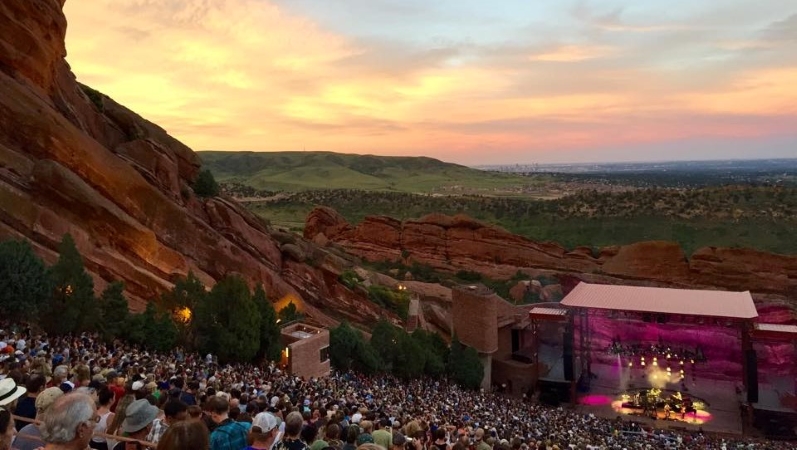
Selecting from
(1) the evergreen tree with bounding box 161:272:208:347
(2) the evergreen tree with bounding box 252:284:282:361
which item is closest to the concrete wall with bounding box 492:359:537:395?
(2) the evergreen tree with bounding box 252:284:282:361

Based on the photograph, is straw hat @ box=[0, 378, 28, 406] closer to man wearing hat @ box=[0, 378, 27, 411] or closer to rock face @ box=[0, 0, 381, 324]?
man wearing hat @ box=[0, 378, 27, 411]

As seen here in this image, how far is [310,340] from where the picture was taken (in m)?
28.5

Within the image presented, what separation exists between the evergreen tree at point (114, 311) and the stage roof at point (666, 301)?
27864 mm

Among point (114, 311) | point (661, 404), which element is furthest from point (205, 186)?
point (661, 404)

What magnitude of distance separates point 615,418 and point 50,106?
1467 inches

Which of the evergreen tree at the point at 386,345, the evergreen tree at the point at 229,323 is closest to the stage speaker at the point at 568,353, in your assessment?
the evergreen tree at the point at 386,345

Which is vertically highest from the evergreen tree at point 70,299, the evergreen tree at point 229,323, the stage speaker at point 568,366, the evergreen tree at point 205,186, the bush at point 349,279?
the evergreen tree at point 205,186

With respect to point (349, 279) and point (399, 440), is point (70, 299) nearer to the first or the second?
point (399, 440)

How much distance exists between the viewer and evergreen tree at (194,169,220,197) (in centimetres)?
4131

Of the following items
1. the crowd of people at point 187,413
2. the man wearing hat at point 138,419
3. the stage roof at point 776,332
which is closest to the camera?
the crowd of people at point 187,413

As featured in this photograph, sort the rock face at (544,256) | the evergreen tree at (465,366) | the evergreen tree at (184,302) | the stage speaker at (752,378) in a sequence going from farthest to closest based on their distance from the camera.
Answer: the rock face at (544,256), the evergreen tree at (465,366), the stage speaker at (752,378), the evergreen tree at (184,302)

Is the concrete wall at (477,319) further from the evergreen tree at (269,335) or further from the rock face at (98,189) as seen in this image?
the evergreen tree at (269,335)

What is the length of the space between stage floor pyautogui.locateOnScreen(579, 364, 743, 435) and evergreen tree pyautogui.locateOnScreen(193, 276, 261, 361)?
2437 centimetres

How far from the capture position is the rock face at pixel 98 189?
2684 centimetres
